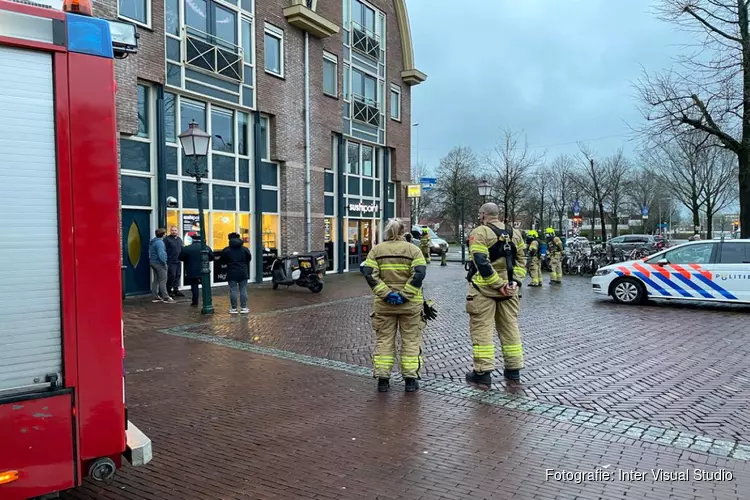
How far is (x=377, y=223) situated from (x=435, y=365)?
17.8 metres

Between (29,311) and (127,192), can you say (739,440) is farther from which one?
(127,192)

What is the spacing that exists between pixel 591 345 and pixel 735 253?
5387 millimetres

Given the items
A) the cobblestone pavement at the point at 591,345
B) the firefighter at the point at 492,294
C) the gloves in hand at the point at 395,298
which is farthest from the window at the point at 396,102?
the gloves in hand at the point at 395,298

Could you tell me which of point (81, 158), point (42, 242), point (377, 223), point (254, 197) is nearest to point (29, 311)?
point (42, 242)

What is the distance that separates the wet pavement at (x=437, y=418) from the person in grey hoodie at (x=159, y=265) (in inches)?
145

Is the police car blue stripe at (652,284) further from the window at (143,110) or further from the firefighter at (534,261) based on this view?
the window at (143,110)

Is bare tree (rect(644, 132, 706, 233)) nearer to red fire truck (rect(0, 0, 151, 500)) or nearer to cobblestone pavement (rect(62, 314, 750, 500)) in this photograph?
cobblestone pavement (rect(62, 314, 750, 500))

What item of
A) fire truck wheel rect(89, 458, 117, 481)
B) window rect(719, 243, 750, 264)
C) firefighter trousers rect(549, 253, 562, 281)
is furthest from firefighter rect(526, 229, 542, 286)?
fire truck wheel rect(89, 458, 117, 481)

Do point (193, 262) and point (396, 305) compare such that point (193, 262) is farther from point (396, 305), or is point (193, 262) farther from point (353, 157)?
point (353, 157)

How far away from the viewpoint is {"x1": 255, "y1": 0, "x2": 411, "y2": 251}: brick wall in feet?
57.4

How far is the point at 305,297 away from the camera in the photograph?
13898mm

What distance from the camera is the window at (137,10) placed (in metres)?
13.1

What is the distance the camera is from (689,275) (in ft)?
37.4

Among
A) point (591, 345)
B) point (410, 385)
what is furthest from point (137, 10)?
point (591, 345)
